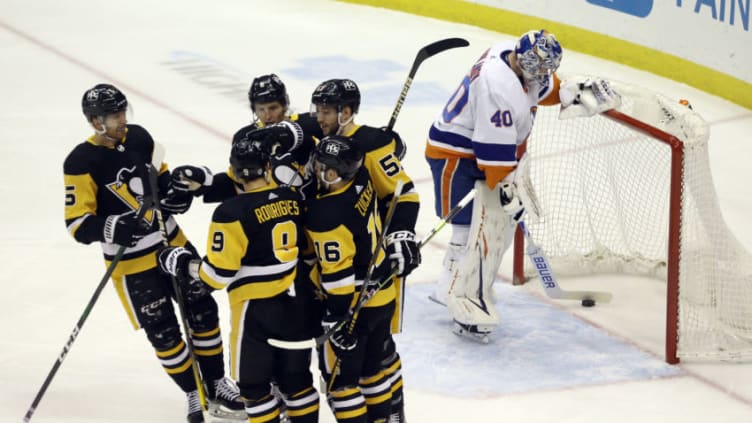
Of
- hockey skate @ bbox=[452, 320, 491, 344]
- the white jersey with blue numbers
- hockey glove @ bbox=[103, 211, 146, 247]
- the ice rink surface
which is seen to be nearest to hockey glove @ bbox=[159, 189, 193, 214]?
hockey glove @ bbox=[103, 211, 146, 247]

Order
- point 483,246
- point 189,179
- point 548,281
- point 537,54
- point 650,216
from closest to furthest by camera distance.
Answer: point 189,179
point 537,54
point 483,246
point 548,281
point 650,216

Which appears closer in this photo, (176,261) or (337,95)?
(176,261)

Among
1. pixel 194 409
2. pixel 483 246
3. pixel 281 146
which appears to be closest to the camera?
pixel 281 146

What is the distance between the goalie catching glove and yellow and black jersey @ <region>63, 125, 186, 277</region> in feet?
5.51

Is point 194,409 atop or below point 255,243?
below

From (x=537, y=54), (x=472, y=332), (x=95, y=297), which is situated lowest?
(x=472, y=332)

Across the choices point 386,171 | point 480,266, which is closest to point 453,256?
point 480,266

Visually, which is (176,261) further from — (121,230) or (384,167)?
(384,167)

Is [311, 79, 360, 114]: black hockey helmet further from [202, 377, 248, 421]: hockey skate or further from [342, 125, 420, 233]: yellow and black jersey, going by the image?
[202, 377, 248, 421]: hockey skate

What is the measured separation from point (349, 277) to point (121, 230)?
2.47 feet

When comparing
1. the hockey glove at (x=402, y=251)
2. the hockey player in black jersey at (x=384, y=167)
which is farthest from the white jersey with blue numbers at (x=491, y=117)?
the hockey glove at (x=402, y=251)

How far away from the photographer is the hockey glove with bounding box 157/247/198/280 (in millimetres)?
3369

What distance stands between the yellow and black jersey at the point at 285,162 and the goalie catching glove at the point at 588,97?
4.23 ft

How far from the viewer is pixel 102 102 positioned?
3.55m
